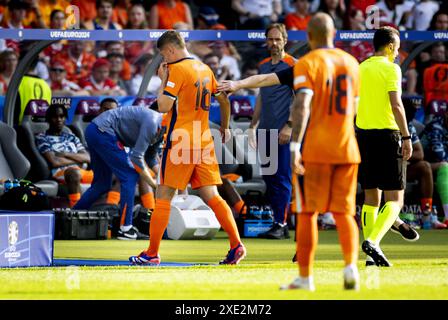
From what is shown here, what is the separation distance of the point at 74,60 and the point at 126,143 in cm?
455

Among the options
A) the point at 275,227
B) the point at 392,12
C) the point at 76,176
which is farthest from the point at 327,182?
the point at 392,12

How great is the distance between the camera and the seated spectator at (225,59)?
21.0 meters

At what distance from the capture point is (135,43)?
21391mm

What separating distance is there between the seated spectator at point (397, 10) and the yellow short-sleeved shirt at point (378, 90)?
12.8 metres

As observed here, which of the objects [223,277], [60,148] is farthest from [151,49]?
[223,277]

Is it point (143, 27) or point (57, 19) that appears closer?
point (57, 19)

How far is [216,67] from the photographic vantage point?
2127 cm

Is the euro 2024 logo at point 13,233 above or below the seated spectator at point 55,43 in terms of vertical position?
below

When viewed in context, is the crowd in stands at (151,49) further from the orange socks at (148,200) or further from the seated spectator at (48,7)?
the orange socks at (148,200)

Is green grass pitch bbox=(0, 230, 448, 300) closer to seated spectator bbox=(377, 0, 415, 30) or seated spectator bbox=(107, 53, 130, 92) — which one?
seated spectator bbox=(107, 53, 130, 92)

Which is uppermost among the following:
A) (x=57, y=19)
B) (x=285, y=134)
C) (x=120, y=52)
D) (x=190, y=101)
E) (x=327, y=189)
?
(x=57, y=19)

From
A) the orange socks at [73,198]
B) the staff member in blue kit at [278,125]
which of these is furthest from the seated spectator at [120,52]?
the staff member in blue kit at [278,125]

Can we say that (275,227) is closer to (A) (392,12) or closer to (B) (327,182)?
(B) (327,182)

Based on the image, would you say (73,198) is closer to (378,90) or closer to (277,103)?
(277,103)
